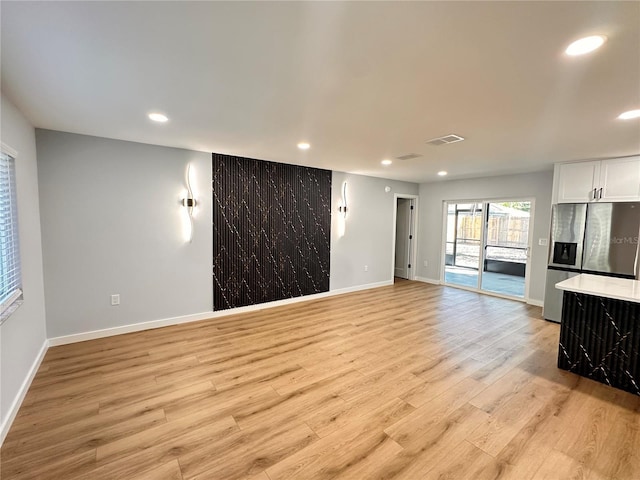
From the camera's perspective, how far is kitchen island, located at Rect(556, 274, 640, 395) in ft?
8.54

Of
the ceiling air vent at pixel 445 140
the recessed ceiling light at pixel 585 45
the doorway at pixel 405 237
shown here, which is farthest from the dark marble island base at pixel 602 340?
the doorway at pixel 405 237

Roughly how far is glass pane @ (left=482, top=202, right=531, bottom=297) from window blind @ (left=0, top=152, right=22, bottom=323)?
716 centimetres

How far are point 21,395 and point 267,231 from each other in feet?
10.7

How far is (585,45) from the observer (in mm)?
1543

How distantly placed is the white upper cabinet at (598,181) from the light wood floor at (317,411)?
7.17 ft

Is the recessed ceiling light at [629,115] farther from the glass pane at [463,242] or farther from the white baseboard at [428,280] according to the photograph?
the white baseboard at [428,280]

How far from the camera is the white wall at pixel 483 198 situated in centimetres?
523

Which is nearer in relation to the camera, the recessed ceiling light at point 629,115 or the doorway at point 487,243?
the recessed ceiling light at point 629,115

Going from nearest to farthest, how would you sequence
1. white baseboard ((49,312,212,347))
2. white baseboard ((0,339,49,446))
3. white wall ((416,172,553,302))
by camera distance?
1. white baseboard ((0,339,49,446))
2. white baseboard ((49,312,212,347))
3. white wall ((416,172,553,302))

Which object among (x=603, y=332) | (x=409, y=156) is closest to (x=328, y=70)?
(x=409, y=156)

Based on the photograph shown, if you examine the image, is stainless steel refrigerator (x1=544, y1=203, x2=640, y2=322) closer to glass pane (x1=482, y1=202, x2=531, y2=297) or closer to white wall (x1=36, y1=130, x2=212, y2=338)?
glass pane (x1=482, y1=202, x2=531, y2=297)

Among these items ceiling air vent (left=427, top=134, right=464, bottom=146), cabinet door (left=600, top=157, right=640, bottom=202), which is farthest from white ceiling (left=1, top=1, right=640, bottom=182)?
cabinet door (left=600, top=157, right=640, bottom=202)

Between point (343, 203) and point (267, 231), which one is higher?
point (343, 203)

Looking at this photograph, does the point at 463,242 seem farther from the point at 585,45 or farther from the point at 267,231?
the point at 585,45
